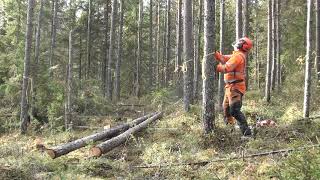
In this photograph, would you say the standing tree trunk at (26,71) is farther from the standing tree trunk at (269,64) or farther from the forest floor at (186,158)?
the standing tree trunk at (269,64)

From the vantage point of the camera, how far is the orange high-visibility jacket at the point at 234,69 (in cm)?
975

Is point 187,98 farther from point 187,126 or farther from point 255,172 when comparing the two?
point 255,172

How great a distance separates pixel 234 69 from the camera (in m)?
9.88

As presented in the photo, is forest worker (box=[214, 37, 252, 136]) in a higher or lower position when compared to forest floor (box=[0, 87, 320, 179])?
higher

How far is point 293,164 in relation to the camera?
5512 millimetres

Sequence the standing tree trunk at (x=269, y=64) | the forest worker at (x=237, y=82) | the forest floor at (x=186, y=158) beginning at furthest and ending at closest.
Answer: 1. the standing tree trunk at (x=269, y=64)
2. the forest worker at (x=237, y=82)
3. the forest floor at (x=186, y=158)

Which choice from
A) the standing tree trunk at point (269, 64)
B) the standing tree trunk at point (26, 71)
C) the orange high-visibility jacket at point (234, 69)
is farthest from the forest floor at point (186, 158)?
the standing tree trunk at point (269, 64)

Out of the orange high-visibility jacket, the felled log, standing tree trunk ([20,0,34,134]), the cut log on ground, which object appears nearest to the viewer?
the cut log on ground

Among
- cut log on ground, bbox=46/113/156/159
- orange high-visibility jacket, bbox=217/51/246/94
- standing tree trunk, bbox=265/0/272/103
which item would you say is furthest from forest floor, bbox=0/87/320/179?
standing tree trunk, bbox=265/0/272/103

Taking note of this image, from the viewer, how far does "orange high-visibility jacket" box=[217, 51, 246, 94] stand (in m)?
9.75

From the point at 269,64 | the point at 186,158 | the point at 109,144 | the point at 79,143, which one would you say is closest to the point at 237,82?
the point at 186,158

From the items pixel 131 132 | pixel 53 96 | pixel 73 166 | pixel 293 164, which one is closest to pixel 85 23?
pixel 53 96

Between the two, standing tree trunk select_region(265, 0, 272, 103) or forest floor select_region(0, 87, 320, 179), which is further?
standing tree trunk select_region(265, 0, 272, 103)

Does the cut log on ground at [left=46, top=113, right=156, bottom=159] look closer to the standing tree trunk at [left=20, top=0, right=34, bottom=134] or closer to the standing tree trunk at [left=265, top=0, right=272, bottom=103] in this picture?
the standing tree trunk at [left=20, top=0, right=34, bottom=134]
